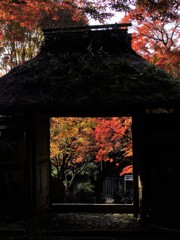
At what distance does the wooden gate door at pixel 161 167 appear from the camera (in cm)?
890

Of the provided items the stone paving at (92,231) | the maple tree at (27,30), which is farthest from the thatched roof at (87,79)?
the maple tree at (27,30)

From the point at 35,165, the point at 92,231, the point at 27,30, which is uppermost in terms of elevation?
the point at 27,30

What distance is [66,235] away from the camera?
8125mm

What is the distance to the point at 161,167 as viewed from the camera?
9031 millimetres

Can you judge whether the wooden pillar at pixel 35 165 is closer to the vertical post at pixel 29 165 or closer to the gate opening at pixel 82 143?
the vertical post at pixel 29 165

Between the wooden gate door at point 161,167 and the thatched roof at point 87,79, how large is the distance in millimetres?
855

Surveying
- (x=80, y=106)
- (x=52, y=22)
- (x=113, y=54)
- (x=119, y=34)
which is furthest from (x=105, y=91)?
(x=52, y=22)

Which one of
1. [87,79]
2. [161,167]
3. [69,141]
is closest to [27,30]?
[69,141]

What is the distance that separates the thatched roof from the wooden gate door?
2.81 feet

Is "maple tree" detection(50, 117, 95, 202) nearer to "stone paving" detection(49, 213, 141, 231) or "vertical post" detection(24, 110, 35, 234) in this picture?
"vertical post" detection(24, 110, 35, 234)

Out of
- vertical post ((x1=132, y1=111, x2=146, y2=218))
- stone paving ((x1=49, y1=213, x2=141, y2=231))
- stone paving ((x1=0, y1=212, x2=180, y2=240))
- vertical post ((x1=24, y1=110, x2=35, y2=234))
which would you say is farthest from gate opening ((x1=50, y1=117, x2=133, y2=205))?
stone paving ((x1=0, y1=212, x2=180, y2=240))

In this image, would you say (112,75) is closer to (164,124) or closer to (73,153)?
(164,124)

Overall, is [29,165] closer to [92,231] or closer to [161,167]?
[92,231]

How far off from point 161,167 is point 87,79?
3.59 metres
